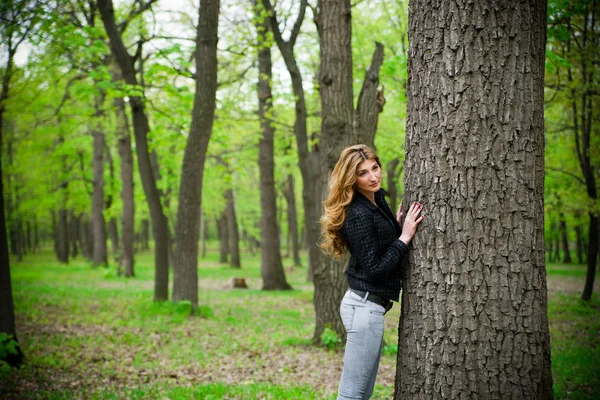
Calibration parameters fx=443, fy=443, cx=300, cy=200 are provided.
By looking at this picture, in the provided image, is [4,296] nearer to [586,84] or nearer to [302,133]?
[302,133]

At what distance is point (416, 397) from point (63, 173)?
1087 inches

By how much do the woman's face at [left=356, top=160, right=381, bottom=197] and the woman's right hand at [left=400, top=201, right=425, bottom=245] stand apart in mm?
389

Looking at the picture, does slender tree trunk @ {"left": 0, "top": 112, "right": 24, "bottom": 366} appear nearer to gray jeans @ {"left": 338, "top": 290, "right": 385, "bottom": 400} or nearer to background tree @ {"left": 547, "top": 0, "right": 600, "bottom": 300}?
gray jeans @ {"left": 338, "top": 290, "right": 385, "bottom": 400}

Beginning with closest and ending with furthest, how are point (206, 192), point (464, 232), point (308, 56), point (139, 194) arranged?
1. point (464, 232)
2. point (308, 56)
3. point (139, 194)
4. point (206, 192)

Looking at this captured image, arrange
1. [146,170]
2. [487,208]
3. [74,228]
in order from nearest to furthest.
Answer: [487,208] < [146,170] < [74,228]

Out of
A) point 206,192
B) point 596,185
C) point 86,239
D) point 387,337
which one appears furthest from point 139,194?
point 596,185

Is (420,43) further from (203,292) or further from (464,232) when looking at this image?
(203,292)

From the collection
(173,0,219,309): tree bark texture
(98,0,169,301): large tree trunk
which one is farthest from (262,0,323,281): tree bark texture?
(98,0,169,301): large tree trunk

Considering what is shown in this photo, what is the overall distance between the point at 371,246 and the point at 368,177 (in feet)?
1.78

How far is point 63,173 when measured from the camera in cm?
2609

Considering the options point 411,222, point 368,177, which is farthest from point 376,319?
point 368,177

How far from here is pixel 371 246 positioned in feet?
10.2

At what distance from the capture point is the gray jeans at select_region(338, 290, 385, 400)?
10.4 feet

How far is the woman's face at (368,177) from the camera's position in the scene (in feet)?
10.9
